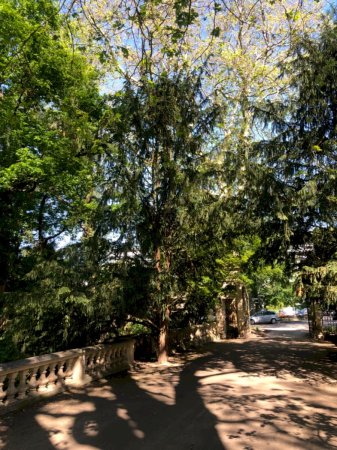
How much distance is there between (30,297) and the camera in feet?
30.2

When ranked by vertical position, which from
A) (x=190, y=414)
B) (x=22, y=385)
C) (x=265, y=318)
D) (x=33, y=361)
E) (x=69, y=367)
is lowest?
(x=190, y=414)

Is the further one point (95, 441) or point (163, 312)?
point (163, 312)

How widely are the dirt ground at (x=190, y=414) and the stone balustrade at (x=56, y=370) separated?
29 cm

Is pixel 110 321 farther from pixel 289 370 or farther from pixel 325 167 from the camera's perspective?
pixel 325 167

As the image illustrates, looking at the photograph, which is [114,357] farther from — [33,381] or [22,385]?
[22,385]

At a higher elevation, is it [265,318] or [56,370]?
[265,318]

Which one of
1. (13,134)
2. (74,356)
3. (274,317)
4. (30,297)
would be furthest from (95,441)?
(274,317)

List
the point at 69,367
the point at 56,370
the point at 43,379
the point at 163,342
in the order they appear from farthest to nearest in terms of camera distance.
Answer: the point at 163,342 → the point at 69,367 → the point at 56,370 → the point at 43,379

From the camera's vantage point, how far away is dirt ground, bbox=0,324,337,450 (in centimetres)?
511

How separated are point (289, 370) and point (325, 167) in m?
5.28

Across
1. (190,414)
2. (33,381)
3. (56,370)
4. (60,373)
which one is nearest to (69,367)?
(56,370)

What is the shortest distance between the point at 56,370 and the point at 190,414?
10.9 feet

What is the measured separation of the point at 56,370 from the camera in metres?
8.30

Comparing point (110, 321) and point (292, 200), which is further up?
point (292, 200)
